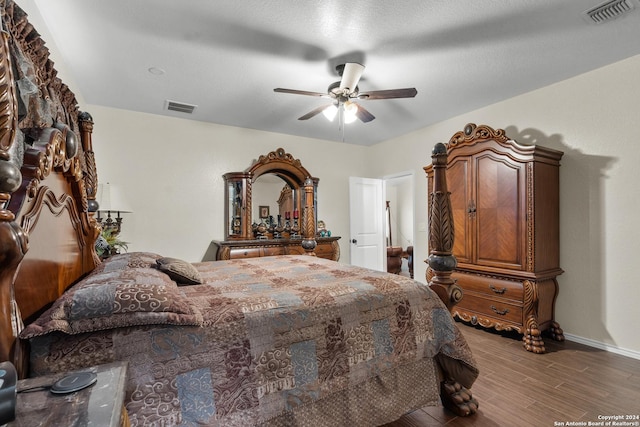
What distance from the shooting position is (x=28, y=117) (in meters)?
1.36

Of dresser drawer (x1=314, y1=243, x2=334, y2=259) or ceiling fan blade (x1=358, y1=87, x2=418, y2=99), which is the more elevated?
ceiling fan blade (x1=358, y1=87, x2=418, y2=99)

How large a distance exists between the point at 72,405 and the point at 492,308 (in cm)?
346

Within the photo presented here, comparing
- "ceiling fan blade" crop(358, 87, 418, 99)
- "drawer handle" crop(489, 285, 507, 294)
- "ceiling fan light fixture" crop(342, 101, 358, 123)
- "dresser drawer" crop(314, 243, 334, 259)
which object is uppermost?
"ceiling fan blade" crop(358, 87, 418, 99)

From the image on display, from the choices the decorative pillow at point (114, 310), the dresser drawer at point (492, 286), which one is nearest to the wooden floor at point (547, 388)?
the dresser drawer at point (492, 286)

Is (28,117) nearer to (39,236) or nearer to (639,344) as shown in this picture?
(39,236)

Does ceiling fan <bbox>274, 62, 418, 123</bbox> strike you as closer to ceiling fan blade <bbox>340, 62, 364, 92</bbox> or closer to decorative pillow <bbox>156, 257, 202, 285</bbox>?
ceiling fan blade <bbox>340, 62, 364, 92</bbox>

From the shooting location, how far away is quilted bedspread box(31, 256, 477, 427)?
1144 mm

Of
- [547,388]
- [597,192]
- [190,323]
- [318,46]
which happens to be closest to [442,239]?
[547,388]

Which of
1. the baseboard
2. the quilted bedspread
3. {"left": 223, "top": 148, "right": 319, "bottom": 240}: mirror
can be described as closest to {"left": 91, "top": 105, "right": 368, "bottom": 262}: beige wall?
{"left": 223, "top": 148, "right": 319, "bottom": 240}: mirror

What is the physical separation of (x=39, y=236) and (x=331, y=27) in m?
2.16

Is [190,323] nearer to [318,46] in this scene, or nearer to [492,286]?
[318,46]

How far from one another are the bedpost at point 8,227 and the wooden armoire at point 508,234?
A: 9.57ft

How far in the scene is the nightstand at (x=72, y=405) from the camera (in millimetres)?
703

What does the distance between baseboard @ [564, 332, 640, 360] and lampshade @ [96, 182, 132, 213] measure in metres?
4.91
